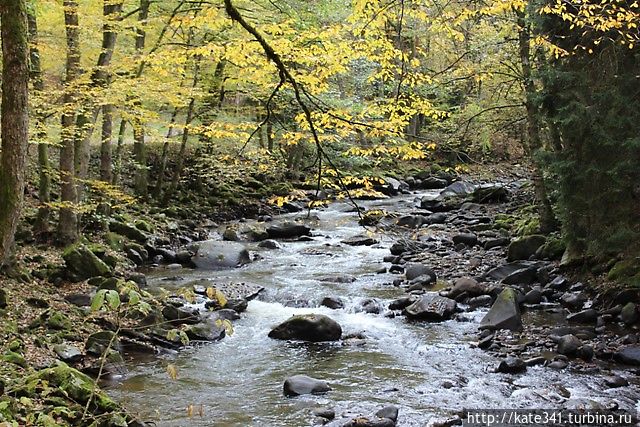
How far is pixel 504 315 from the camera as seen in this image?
938 cm

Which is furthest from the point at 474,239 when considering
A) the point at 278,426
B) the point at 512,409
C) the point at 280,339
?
the point at 278,426

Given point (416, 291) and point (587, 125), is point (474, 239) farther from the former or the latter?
point (587, 125)

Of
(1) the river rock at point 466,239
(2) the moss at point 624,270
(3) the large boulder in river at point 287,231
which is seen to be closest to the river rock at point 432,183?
(3) the large boulder in river at point 287,231

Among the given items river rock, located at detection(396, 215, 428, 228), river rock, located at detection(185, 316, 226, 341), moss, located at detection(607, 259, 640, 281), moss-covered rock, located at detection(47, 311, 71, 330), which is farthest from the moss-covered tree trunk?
river rock, located at detection(396, 215, 428, 228)

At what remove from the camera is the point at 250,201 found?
21.9 meters

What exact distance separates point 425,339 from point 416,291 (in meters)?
2.54

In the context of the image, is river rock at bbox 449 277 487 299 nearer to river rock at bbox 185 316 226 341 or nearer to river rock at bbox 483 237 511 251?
river rock at bbox 483 237 511 251

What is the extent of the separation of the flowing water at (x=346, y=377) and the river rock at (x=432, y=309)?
7.5 inches

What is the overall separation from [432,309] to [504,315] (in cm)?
130

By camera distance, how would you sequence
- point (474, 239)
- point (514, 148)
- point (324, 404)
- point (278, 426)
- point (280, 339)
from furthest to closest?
1. point (514, 148)
2. point (474, 239)
3. point (280, 339)
4. point (324, 404)
5. point (278, 426)

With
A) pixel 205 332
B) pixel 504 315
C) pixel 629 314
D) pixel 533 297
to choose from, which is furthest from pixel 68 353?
pixel 629 314

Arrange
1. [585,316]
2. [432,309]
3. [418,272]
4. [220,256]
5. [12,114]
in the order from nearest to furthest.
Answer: [12,114], [585,316], [432,309], [418,272], [220,256]

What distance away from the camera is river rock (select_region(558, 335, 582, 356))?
804 cm

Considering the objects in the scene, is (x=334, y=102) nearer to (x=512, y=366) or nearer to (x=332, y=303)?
(x=332, y=303)
